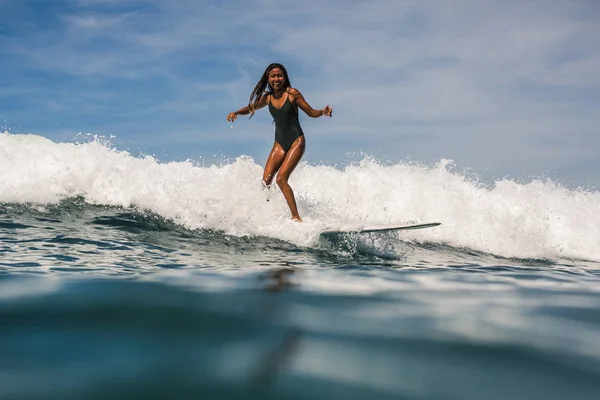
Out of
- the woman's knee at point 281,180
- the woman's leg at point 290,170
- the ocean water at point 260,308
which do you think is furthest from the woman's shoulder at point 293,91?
the ocean water at point 260,308

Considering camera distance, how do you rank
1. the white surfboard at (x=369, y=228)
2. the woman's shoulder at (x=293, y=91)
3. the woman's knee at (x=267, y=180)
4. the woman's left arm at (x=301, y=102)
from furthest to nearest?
the woman's knee at (x=267, y=180) → the woman's shoulder at (x=293, y=91) → the woman's left arm at (x=301, y=102) → the white surfboard at (x=369, y=228)

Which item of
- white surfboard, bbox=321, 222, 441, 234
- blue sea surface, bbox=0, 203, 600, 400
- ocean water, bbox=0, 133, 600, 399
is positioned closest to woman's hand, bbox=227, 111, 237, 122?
ocean water, bbox=0, 133, 600, 399

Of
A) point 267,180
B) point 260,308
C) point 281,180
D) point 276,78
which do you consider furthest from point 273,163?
point 260,308

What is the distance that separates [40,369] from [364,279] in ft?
9.96

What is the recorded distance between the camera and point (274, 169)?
8422 mm

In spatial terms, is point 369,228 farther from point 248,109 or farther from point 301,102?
point 248,109

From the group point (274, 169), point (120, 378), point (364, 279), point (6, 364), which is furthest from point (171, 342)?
point (274, 169)

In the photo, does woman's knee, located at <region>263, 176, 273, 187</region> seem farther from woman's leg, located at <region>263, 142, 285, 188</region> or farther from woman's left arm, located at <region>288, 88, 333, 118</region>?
woman's left arm, located at <region>288, 88, 333, 118</region>

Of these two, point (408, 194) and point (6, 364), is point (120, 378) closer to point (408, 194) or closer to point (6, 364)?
point (6, 364)

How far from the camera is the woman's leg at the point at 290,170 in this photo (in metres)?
8.00

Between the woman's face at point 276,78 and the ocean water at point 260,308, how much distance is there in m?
1.62

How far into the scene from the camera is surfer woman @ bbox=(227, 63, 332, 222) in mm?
8048

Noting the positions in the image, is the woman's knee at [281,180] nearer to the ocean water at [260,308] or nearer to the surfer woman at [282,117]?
the surfer woman at [282,117]

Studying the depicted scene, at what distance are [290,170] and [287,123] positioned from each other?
70 centimetres
